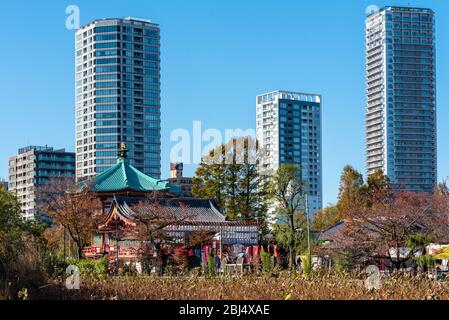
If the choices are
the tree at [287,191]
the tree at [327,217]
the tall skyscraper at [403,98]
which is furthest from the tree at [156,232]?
the tall skyscraper at [403,98]

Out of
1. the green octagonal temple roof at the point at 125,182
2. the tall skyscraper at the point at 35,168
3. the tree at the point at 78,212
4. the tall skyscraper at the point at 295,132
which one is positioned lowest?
the tree at the point at 78,212

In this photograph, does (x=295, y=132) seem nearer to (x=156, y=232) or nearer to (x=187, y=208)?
(x=187, y=208)

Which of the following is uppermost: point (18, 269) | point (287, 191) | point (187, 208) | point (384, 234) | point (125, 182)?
point (125, 182)

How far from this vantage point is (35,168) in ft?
359

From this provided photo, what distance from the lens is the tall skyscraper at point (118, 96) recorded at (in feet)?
344

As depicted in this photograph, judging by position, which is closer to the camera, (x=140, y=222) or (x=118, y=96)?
(x=140, y=222)

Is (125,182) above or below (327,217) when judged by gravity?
above

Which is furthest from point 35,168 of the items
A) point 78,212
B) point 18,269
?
point 18,269

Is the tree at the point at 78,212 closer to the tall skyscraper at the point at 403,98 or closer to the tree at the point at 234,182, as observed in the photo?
the tree at the point at 234,182

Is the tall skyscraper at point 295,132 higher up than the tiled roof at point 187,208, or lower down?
higher up

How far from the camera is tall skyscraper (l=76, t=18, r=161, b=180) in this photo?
344 ft

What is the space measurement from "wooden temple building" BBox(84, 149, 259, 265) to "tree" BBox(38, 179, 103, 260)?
1.67ft

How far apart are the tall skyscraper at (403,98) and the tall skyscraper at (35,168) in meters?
43.4

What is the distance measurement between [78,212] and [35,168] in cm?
7086
